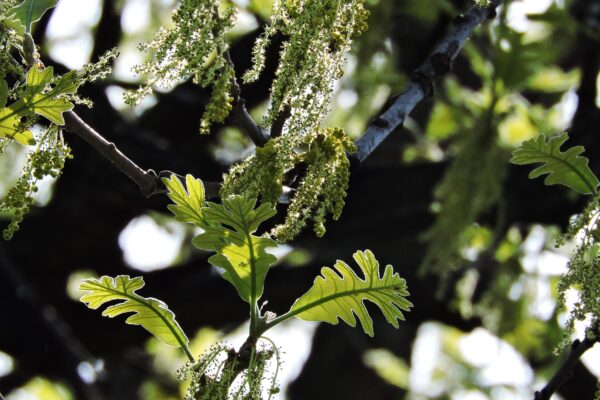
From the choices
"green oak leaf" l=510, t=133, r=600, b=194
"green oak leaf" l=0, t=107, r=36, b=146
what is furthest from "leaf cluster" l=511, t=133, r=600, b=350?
"green oak leaf" l=0, t=107, r=36, b=146

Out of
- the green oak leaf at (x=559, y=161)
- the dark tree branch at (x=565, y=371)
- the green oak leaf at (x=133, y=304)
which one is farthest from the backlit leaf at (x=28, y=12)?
the dark tree branch at (x=565, y=371)

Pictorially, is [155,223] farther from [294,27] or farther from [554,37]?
[294,27]

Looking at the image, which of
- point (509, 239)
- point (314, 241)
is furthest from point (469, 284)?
point (314, 241)

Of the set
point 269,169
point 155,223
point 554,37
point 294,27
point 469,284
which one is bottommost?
point 269,169

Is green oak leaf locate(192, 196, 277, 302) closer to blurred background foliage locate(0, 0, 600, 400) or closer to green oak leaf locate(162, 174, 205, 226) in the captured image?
green oak leaf locate(162, 174, 205, 226)

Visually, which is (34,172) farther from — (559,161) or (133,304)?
(559,161)

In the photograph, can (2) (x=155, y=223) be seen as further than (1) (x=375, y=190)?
Yes

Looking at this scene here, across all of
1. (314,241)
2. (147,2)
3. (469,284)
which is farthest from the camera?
(469,284)
